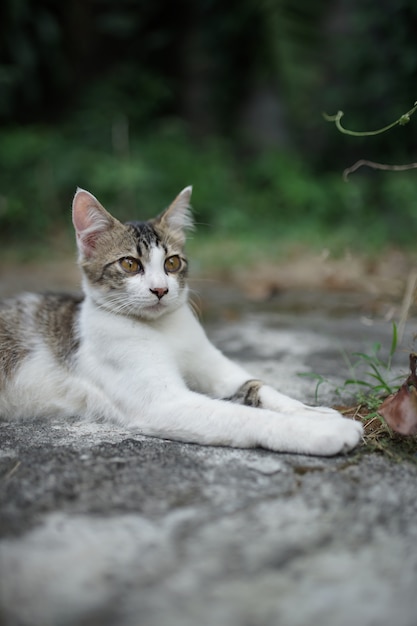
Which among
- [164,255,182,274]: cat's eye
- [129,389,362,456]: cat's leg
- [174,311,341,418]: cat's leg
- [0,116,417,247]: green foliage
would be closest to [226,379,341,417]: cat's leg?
[174,311,341,418]: cat's leg

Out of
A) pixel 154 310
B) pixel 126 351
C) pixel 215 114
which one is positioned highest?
pixel 215 114

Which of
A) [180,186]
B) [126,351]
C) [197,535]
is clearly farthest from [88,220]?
[180,186]

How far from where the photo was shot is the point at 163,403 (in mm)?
2002

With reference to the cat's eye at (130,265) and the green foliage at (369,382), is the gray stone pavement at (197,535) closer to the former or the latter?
the green foliage at (369,382)

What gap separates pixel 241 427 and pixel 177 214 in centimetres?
111

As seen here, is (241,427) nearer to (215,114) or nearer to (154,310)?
(154,310)

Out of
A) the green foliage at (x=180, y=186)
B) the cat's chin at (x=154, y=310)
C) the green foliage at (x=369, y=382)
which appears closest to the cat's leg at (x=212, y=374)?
the cat's chin at (x=154, y=310)

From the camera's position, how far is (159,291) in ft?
7.26

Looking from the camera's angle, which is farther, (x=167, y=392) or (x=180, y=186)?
(x=180, y=186)

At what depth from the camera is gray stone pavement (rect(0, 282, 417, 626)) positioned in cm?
119

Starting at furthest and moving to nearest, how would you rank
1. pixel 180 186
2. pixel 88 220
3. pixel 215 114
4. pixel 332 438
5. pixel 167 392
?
1. pixel 215 114
2. pixel 180 186
3. pixel 88 220
4. pixel 167 392
5. pixel 332 438

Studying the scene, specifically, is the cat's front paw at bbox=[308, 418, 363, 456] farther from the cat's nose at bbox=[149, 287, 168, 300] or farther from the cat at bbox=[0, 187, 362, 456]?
the cat's nose at bbox=[149, 287, 168, 300]

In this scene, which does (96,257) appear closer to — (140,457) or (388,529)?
(140,457)

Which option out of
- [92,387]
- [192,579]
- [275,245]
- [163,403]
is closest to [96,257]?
[92,387]
